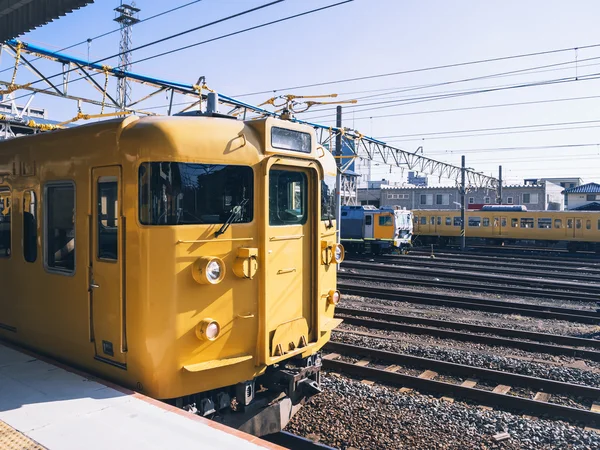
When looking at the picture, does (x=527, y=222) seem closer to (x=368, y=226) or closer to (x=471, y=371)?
(x=368, y=226)

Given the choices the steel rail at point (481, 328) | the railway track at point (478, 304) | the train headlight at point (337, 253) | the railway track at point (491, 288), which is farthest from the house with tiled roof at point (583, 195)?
the train headlight at point (337, 253)

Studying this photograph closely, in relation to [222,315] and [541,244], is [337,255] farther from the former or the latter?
[541,244]

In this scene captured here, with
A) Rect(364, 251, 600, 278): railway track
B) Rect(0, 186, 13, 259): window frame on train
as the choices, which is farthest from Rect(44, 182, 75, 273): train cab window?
Rect(364, 251, 600, 278): railway track

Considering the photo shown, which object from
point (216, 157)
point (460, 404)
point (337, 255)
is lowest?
point (460, 404)

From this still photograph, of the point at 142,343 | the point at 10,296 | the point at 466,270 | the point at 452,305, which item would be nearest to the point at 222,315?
the point at 142,343

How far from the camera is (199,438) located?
4.09m

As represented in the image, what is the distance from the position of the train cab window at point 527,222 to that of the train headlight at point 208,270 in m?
36.2

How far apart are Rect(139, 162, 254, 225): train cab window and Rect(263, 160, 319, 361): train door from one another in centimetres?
32

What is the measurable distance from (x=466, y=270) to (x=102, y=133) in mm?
20814

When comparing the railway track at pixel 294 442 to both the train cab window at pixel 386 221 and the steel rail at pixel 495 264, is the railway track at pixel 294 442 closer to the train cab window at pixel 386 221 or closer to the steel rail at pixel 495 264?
the steel rail at pixel 495 264

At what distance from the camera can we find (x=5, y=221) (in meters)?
6.71

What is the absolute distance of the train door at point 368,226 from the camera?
1181 inches

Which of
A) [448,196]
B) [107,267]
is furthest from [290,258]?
[448,196]

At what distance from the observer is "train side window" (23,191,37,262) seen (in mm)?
6059
